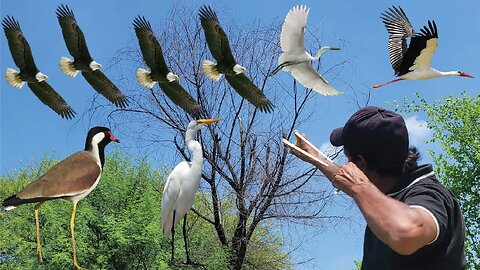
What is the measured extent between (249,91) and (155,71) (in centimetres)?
117

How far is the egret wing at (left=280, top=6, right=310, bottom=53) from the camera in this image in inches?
309

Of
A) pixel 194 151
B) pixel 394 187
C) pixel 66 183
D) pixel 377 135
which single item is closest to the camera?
pixel 377 135

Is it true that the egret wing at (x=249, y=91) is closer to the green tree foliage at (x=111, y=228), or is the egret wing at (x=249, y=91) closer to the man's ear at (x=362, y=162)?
the green tree foliage at (x=111, y=228)

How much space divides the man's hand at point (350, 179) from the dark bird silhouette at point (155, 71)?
6.25 m

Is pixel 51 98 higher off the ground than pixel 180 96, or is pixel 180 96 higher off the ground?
pixel 180 96

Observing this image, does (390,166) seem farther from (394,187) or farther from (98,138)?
(98,138)

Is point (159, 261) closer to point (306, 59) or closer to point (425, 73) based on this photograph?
point (306, 59)

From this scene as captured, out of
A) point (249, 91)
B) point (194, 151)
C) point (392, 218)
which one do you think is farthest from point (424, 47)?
point (392, 218)

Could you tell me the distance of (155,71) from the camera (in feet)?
26.0

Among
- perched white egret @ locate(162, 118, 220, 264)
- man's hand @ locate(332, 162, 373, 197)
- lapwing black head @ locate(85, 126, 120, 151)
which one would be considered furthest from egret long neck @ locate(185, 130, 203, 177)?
man's hand @ locate(332, 162, 373, 197)

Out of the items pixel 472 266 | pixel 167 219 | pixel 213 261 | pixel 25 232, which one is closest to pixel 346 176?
pixel 167 219

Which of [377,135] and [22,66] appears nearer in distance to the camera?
[377,135]

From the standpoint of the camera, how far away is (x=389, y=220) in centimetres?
142

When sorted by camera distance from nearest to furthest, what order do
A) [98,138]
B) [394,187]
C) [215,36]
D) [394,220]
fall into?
[394,220] → [394,187] → [98,138] → [215,36]
